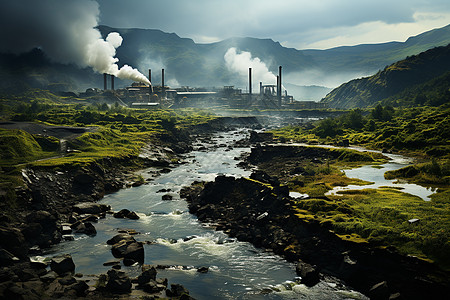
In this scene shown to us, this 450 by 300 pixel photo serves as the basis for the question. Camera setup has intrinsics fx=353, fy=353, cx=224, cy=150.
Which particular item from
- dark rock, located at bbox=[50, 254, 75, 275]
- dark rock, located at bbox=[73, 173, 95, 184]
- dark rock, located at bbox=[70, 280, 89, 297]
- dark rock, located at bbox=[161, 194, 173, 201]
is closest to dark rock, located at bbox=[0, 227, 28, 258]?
dark rock, located at bbox=[50, 254, 75, 275]

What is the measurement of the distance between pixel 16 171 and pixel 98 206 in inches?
539

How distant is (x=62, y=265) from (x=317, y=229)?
2293 centimetres

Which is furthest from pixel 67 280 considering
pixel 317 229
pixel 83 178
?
pixel 83 178

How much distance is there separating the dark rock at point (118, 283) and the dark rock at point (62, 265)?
184 inches

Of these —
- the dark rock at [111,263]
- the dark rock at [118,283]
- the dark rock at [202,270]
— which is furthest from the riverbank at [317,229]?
the dark rock at [118,283]

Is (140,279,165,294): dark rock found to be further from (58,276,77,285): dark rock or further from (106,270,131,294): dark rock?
(58,276,77,285): dark rock

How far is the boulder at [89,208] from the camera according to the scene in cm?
4544

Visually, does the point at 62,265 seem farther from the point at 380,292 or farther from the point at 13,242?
the point at 380,292

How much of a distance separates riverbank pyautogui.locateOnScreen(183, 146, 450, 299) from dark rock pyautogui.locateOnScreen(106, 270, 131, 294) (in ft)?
46.6

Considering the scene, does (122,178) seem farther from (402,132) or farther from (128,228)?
(402,132)

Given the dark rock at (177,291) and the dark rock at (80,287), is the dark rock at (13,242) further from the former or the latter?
the dark rock at (177,291)

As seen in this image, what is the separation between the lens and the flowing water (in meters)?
27.5

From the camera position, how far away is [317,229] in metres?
34.1

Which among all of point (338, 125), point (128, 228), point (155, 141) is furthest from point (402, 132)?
point (128, 228)
